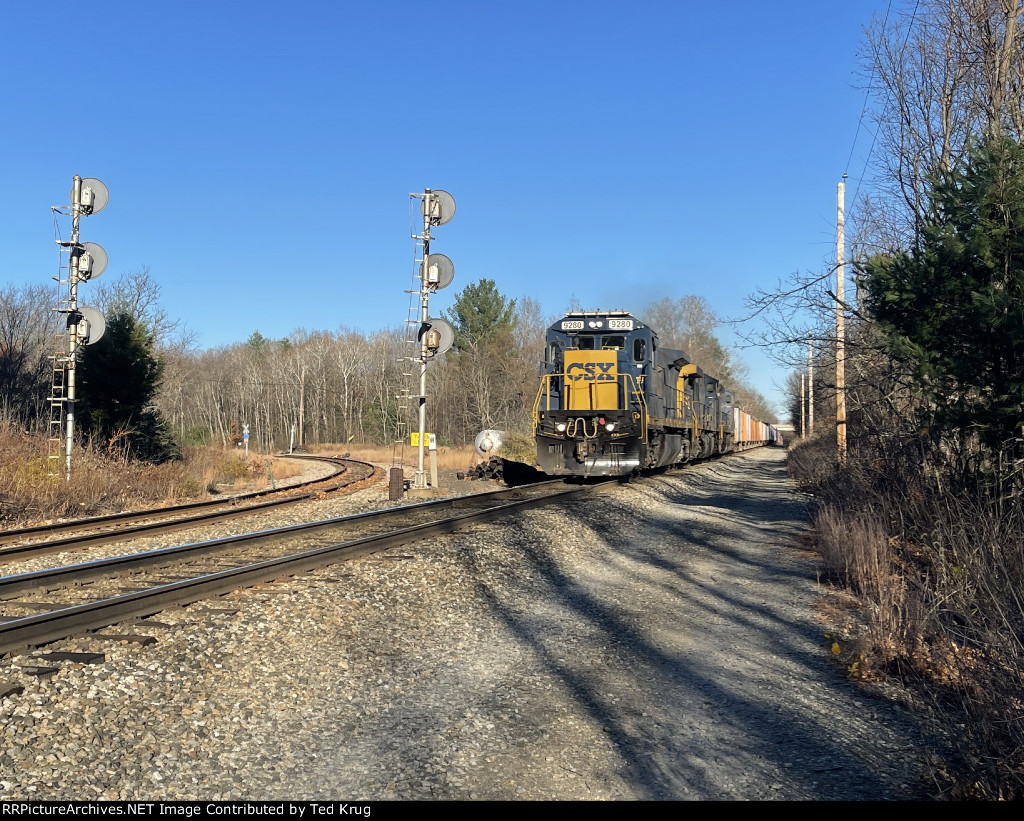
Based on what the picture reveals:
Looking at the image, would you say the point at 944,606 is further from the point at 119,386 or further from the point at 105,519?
the point at 119,386

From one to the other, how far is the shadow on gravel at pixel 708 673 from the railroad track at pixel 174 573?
2.08m

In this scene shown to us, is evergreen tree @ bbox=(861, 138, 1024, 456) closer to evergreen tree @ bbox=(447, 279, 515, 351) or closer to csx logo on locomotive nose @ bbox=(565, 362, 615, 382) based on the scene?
csx logo on locomotive nose @ bbox=(565, 362, 615, 382)

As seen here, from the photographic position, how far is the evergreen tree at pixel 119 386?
2167cm

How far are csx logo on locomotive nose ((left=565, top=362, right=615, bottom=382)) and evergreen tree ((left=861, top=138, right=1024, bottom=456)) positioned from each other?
9.61 m

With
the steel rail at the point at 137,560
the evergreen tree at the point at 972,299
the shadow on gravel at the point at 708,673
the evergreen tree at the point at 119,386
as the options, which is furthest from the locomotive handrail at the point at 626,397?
the evergreen tree at the point at 119,386

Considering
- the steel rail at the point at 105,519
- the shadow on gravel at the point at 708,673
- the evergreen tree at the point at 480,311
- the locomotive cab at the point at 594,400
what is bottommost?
the shadow on gravel at the point at 708,673

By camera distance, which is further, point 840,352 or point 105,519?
point 840,352

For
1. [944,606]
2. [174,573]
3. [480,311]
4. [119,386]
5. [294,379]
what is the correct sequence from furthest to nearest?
1. [294,379]
2. [480,311]
3. [119,386]
4. [174,573]
5. [944,606]

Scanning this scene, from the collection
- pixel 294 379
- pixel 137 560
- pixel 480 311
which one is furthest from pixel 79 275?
pixel 294 379

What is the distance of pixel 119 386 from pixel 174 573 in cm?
1597

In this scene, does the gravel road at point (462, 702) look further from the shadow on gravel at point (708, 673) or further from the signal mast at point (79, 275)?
the signal mast at point (79, 275)

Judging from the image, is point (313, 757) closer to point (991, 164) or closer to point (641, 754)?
point (641, 754)

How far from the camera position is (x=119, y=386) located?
22156 mm

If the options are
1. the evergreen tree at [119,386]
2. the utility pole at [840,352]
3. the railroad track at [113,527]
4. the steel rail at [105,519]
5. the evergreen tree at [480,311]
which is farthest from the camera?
the evergreen tree at [480,311]
